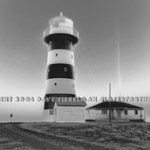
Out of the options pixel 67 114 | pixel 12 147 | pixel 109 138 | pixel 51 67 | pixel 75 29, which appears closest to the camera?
pixel 12 147

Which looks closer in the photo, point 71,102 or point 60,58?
point 71,102

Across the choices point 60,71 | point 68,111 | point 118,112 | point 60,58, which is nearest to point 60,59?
point 60,58

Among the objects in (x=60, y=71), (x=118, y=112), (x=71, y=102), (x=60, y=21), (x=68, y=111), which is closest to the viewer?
(x=68, y=111)

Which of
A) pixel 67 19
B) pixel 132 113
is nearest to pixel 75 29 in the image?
pixel 67 19

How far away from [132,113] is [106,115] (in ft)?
17.1

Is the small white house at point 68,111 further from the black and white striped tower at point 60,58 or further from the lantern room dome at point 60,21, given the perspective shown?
the lantern room dome at point 60,21

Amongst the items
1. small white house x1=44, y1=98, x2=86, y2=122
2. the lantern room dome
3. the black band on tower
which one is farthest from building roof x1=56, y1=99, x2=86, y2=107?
the lantern room dome

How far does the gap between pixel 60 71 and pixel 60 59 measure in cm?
196

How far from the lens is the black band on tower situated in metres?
32.6

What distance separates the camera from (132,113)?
4341 centimetres

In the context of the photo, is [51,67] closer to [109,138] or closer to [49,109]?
[49,109]

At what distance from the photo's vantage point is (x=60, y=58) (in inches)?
1312

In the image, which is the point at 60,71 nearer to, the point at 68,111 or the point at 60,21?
the point at 68,111

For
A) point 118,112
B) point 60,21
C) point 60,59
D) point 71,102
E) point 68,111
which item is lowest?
point 118,112
